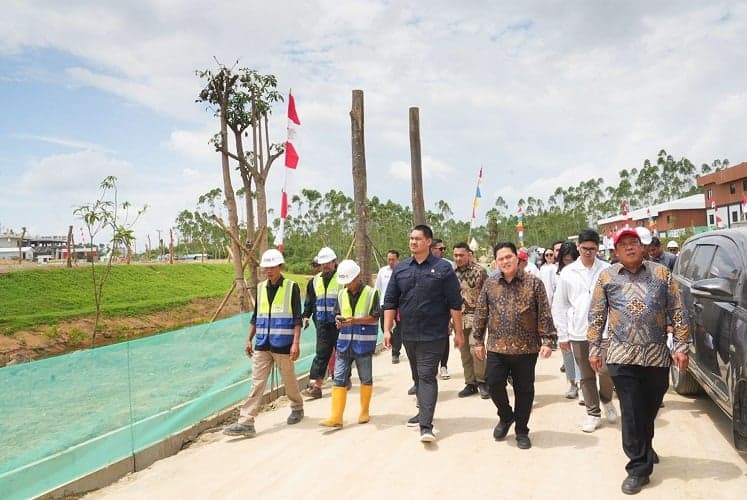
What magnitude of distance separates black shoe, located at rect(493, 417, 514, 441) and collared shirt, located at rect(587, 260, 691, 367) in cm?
138

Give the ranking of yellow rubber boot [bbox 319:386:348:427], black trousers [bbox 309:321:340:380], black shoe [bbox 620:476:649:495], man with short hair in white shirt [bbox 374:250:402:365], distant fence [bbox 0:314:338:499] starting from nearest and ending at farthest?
black shoe [bbox 620:476:649:495], distant fence [bbox 0:314:338:499], yellow rubber boot [bbox 319:386:348:427], black trousers [bbox 309:321:340:380], man with short hair in white shirt [bbox 374:250:402:365]

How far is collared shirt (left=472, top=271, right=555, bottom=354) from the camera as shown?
472cm

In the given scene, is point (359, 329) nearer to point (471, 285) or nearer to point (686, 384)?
point (471, 285)

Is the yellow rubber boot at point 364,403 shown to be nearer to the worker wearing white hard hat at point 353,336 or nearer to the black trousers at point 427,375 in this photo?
the worker wearing white hard hat at point 353,336

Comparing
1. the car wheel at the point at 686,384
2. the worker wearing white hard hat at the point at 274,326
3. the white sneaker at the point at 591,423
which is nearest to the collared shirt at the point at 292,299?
the worker wearing white hard hat at the point at 274,326

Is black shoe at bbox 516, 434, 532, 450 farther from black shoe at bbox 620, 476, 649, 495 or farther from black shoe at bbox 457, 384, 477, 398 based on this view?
black shoe at bbox 457, 384, 477, 398

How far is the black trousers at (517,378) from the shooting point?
4.76 meters

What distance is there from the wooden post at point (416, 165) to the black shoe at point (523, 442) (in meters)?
10.4

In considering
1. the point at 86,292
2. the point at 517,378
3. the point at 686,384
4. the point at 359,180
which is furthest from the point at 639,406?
the point at 86,292

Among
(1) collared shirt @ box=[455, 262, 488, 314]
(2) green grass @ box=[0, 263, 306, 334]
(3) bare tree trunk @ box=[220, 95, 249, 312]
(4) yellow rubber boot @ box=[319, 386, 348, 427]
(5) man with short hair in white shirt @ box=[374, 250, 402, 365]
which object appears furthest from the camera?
(2) green grass @ box=[0, 263, 306, 334]

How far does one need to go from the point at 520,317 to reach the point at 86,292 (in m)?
26.5

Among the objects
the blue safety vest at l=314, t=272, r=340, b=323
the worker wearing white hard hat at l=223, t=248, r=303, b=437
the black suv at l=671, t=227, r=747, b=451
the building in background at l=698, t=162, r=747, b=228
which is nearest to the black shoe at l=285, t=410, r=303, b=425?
the worker wearing white hard hat at l=223, t=248, r=303, b=437

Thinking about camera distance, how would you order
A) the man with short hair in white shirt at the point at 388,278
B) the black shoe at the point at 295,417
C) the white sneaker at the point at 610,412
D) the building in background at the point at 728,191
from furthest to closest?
the building in background at the point at 728,191, the man with short hair in white shirt at the point at 388,278, the black shoe at the point at 295,417, the white sneaker at the point at 610,412

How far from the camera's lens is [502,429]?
5.00 m
